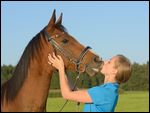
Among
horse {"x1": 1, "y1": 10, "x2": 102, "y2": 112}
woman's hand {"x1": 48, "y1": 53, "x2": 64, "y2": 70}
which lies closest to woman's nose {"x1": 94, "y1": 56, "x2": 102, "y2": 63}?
horse {"x1": 1, "y1": 10, "x2": 102, "y2": 112}

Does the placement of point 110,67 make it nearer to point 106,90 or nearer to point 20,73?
point 106,90

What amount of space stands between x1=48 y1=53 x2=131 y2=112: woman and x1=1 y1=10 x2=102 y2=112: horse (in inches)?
28.4

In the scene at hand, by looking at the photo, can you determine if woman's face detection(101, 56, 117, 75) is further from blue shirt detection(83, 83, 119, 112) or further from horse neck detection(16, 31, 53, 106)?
horse neck detection(16, 31, 53, 106)

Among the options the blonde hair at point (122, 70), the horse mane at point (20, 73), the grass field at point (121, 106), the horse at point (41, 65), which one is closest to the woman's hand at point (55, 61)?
the horse at point (41, 65)

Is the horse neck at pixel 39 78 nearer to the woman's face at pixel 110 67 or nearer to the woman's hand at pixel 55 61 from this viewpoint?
the woman's hand at pixel 55 61

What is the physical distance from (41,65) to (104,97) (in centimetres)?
120

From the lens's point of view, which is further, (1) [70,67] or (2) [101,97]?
(1) [70,67]

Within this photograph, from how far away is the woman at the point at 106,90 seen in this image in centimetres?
400

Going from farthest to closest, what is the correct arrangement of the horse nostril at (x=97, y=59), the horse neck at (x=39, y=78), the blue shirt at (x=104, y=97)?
the horse nostril at (x=97, y=59) → the horse neck at (x=39, y=78) → the blue shirt at (x=104, y=97)

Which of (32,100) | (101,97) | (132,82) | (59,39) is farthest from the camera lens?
(132,82)

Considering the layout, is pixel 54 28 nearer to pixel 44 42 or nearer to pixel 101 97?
pixel 44 42

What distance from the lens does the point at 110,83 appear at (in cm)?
408

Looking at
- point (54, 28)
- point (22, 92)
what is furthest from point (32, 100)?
point (54, 28)

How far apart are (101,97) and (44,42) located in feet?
4.33
